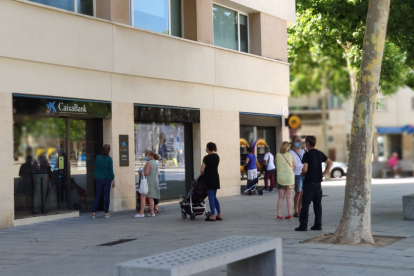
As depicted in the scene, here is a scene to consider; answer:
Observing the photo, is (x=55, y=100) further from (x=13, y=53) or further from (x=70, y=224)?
(x=70, y=224)

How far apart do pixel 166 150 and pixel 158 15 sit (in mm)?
4081

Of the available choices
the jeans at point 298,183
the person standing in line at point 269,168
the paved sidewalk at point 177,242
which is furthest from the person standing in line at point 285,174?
the person standing in line at point 269,168

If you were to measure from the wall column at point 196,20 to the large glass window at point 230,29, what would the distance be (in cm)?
110

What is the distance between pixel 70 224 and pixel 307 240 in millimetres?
5886

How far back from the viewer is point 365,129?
9062 mm

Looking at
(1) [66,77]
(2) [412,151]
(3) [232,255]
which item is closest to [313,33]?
(1) [66,77]

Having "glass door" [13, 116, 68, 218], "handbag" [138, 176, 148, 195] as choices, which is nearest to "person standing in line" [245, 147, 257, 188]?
"handbag" [138, 176, 148, 195]

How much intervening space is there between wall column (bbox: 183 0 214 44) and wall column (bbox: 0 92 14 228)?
7.38 m

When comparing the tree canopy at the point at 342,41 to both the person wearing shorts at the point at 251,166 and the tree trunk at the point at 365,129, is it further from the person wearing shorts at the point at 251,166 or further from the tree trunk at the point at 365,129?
the person wearing shorts at the point at 251,166

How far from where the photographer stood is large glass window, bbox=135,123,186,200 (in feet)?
54.7

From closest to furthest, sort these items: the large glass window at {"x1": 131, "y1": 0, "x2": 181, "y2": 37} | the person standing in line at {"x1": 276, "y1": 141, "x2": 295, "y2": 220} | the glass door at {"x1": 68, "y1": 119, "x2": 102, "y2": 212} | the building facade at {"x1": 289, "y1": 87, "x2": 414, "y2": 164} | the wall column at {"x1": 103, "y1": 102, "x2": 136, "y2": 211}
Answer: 1. the person standing in line at {"x1": 276, "y1": 141, "x2": 295, "y2": 220}
2. the glass door at {"x1": 68, "y1": 119, "x2": 102, "y2": 212}
3. the wall column at {"x1": 103, "y1": 102, "x2": 136, "y2": 211}
4. the large glass window at {"x1": 131, "y1": 0, "x2": 181, "y2": 37}
5. the building facade at {"x1": 289, "y1": 87, "x2": 414, "y2": 164}

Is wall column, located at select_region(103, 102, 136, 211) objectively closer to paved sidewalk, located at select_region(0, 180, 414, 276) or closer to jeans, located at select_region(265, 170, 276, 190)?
paved sidewalk, located at select_region(0, 180, 414, 276)

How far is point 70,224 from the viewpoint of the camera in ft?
42.3

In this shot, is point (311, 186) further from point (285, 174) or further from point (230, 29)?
point (230, 29)
